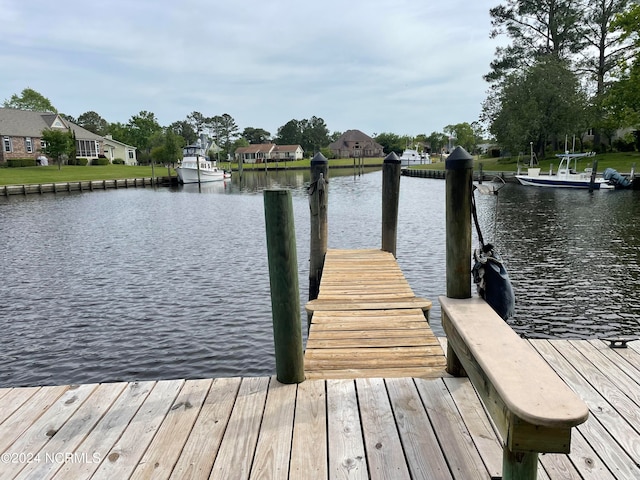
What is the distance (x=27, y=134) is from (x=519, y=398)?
64272mm

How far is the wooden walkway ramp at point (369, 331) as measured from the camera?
4008 mm

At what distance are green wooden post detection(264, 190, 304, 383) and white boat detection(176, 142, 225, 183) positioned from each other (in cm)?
4610

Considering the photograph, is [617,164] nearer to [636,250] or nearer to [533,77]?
[533,77]

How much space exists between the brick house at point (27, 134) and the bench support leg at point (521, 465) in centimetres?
6232

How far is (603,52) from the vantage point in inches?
1847

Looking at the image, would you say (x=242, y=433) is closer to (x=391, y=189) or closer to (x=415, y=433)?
(x=415, y=433)

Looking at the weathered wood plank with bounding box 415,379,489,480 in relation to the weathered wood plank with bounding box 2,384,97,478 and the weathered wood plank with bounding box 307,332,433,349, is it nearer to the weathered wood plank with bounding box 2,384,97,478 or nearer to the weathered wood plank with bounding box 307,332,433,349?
the weathered wood plank with bounding box 307,332,433,349

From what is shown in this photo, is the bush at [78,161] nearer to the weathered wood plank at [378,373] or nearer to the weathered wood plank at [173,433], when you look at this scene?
the weathered wood plank at [173,433]

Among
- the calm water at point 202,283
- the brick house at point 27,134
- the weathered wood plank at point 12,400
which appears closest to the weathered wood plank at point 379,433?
the calm water at point 202,283

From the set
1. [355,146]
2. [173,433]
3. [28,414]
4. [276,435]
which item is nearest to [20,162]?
[28,414]

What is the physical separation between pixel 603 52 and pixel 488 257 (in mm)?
55872

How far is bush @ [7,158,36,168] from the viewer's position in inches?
1986

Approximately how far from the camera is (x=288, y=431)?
2.89 metres

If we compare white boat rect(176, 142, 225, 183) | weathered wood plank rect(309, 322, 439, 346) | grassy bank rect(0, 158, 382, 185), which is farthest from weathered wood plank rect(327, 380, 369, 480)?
white boat rect(176, 142, 225, 183)
